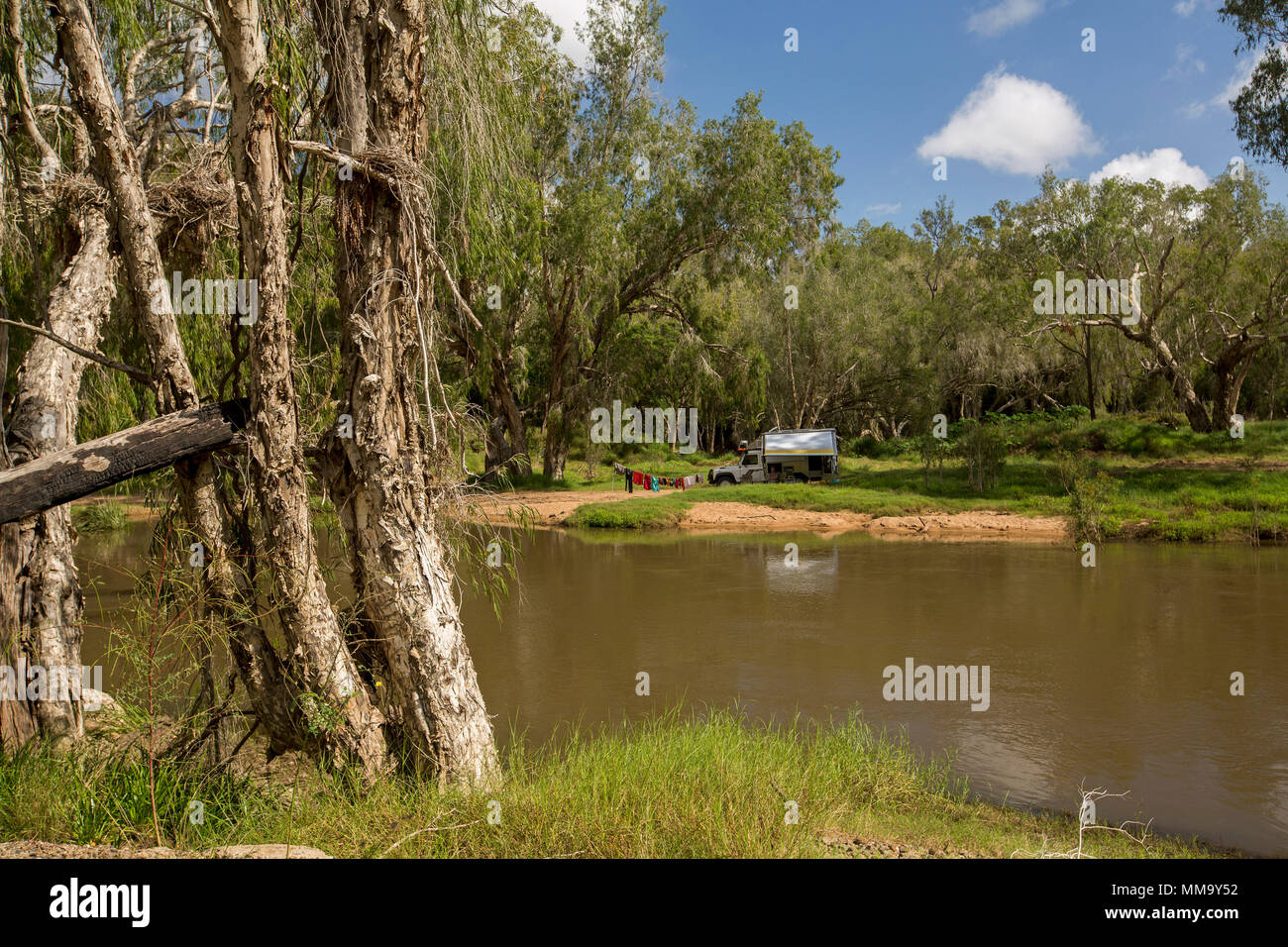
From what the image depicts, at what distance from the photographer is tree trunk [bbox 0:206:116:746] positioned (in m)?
5.60

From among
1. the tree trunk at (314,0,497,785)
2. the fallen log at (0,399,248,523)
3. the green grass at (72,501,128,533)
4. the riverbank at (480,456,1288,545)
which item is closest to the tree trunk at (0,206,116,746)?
the fallen log at (0,399,248,523)

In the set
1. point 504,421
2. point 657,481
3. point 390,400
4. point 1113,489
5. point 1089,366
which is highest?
point 1089,366

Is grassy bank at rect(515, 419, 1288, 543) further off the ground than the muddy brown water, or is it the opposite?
grassy bank at rect(515, 419, 1288, 543)

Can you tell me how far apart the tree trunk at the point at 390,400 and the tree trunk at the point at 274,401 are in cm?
28

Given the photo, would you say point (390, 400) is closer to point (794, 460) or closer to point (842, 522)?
point (842, 522)

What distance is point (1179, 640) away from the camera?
11.6 metres

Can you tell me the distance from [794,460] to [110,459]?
24665mm

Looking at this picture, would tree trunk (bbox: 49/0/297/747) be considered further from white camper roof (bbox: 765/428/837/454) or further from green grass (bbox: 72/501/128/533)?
white camper roof (bbox: 765/428/837/454)

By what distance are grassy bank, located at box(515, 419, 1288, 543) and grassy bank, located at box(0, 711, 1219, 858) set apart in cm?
1664

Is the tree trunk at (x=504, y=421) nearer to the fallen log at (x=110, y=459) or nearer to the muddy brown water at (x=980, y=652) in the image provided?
the muddy brown water at (x=980, y=652)

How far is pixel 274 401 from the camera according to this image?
4.75 metres

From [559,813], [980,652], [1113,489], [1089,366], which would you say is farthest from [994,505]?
[559,813]
